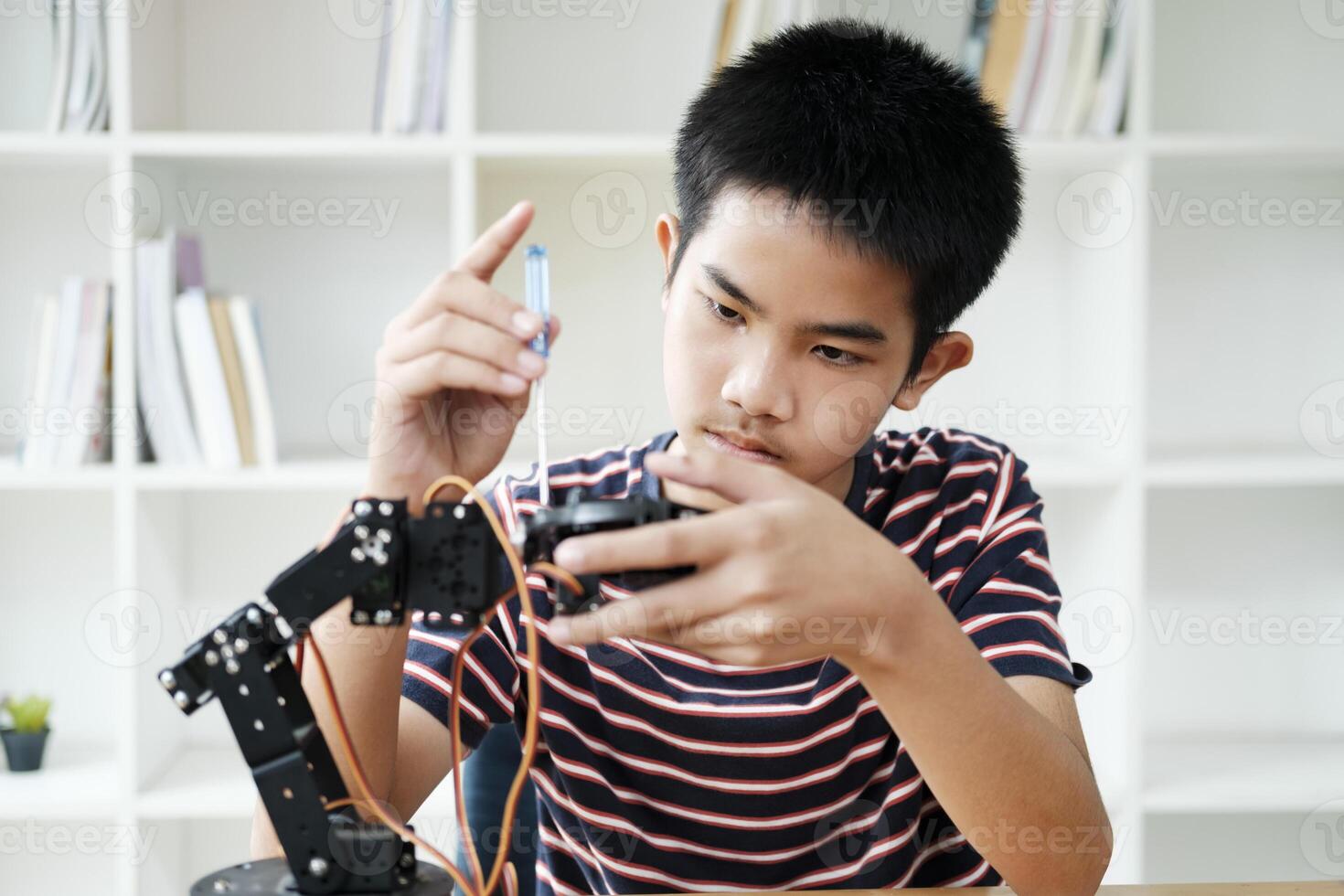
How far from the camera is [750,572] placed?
0.64 metres

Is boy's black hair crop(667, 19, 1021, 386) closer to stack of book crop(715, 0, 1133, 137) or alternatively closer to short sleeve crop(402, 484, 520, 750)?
short sleeve crop(402, 484, 520, 750)

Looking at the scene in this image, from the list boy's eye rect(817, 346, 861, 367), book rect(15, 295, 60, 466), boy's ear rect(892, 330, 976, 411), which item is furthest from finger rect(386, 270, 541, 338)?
book rect(15, 295, 60, 466)

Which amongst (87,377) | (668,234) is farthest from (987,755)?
(87,377)

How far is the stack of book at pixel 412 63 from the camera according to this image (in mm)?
1750

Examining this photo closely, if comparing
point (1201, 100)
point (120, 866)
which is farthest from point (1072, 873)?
point (1201, 100)

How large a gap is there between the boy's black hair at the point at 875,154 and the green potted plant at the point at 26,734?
144cm

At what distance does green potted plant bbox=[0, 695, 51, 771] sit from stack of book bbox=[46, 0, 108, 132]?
910 mm

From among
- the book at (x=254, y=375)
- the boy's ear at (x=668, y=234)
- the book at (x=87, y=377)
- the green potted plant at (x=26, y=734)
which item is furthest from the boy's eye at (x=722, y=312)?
the green potted plant at (x=26, y=734)

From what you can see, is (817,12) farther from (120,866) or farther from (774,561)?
(120,866)

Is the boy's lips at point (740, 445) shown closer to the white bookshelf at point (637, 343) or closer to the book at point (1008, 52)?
the white bookshelf at point (637, 343)

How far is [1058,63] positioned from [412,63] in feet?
3.19

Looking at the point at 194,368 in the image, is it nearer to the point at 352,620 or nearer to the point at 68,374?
the point at 68,374

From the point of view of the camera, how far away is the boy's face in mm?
921

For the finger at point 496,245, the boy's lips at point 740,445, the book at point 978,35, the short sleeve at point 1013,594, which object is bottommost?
the short sleeve at point 1013,594
